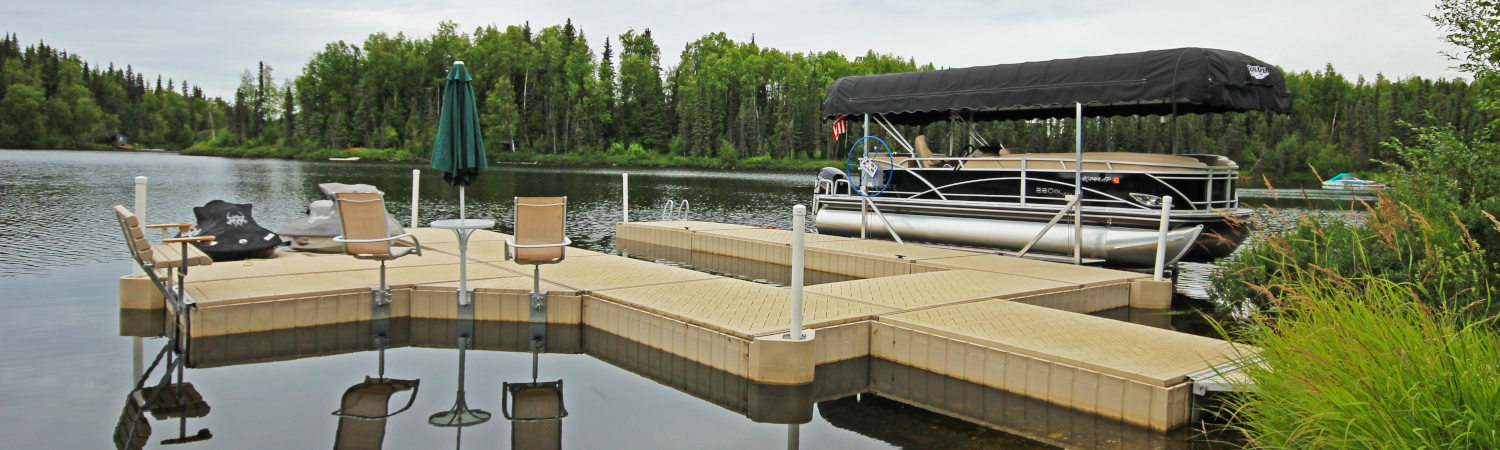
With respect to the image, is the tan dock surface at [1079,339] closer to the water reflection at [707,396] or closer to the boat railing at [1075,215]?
the water reflection at [707,396]

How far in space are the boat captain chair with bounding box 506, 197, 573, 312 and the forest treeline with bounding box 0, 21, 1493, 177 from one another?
219ft

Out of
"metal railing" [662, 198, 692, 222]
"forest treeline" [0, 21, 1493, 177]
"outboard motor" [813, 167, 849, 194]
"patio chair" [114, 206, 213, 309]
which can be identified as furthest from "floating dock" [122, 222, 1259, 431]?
"forest treeline" [0, 21, 1493, 177]

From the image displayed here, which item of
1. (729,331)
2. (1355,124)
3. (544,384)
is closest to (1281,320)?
(729,331)

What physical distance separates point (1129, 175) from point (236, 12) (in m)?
62.5

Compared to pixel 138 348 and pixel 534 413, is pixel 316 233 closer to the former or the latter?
pixel 138 348

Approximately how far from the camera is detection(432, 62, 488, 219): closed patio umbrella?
8031 mm

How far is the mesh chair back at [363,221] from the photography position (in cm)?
698

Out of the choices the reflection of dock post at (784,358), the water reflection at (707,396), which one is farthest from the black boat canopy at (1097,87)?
the reflection of dock post at (784,358)

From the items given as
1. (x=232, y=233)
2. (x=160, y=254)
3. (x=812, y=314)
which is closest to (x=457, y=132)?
(x=160, y=254)

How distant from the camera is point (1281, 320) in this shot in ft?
13.7

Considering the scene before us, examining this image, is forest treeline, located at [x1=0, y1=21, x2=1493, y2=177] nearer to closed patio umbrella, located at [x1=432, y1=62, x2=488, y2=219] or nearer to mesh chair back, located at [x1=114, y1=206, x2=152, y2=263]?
closed patio umbrella, located at [x1=432, y1=62, x2=488, y2=219]

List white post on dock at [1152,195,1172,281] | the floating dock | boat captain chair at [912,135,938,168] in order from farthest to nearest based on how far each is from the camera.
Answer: boat captain chair at [912,135,938,168], white post on dock at [1152,195,1172,281], the floating dock

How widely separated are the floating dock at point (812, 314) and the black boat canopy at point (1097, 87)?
102 inches

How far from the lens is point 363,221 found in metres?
7.07
